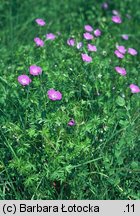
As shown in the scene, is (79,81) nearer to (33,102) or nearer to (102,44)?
(33,102)

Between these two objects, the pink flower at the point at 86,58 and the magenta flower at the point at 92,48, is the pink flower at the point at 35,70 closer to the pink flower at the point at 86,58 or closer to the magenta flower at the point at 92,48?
the pink flower at the point at 86,58

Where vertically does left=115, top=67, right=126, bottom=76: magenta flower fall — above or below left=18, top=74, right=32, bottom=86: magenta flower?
below

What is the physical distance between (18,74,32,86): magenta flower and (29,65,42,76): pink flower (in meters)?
0.07

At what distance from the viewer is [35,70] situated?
301 centimetres

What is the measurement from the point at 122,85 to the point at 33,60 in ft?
1.96

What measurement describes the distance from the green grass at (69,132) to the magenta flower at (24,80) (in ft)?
0.12

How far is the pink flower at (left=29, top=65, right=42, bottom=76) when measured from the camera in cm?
299

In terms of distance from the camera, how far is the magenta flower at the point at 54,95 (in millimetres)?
2815

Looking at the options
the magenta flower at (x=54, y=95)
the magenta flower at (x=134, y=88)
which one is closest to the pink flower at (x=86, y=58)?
the magenta flower at (x=134, y=88)

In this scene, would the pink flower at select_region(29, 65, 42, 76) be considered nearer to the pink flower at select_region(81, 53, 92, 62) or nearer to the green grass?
the green grass

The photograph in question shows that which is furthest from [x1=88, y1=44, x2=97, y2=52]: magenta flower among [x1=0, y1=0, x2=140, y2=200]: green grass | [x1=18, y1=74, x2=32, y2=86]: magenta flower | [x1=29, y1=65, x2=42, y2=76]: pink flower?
[x1=18, y1=74, x2=32, y2=86]: magenta flower

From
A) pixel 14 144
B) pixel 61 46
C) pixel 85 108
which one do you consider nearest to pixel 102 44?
pixel 61 46

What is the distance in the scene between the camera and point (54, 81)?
3023 millimetres

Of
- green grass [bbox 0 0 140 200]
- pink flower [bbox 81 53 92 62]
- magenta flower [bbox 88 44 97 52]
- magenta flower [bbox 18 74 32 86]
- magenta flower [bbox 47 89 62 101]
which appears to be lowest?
green grass [bbox 0 0 140 200]
